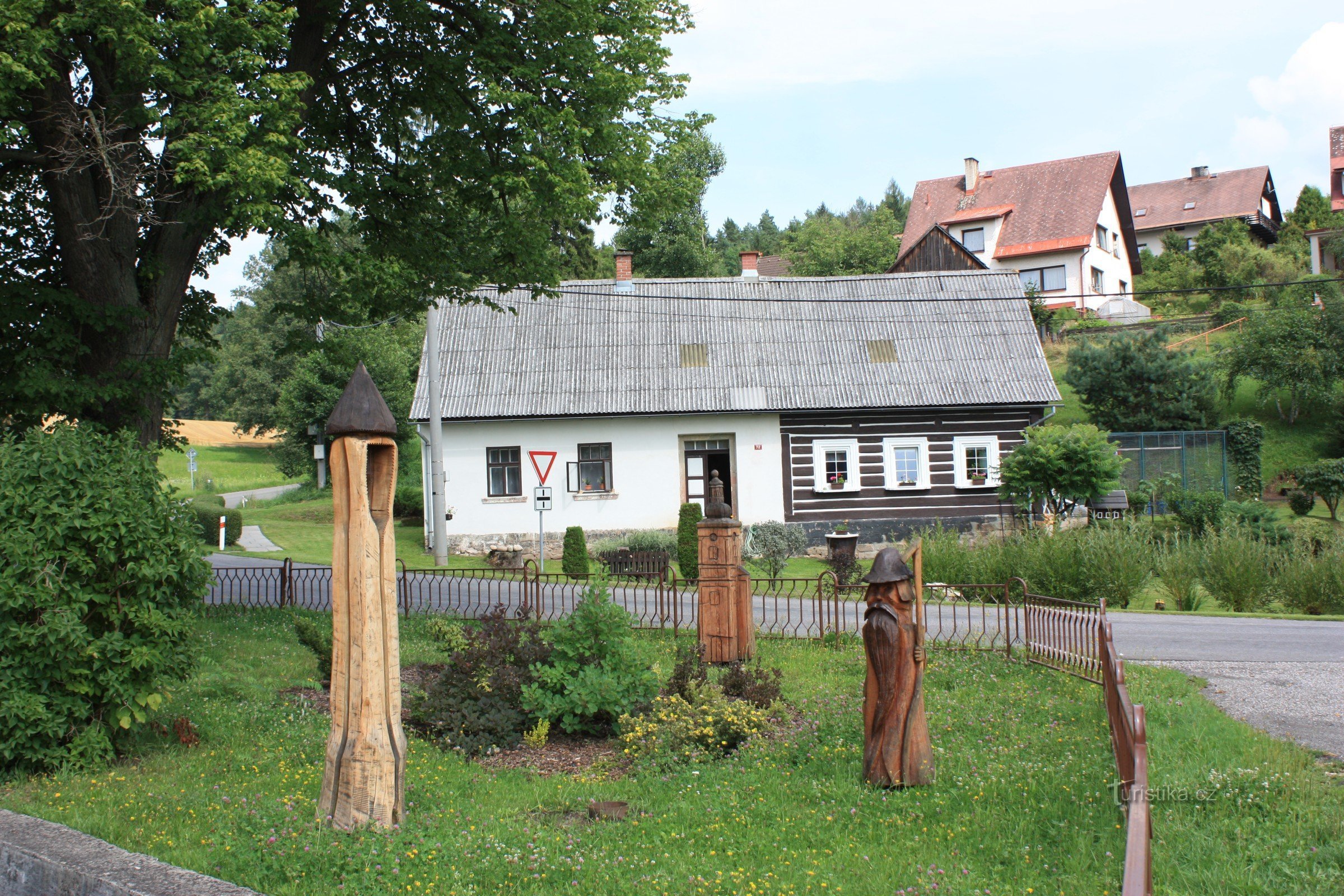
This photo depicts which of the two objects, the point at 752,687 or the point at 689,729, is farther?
the point at 752,687

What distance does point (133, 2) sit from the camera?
29.6 ft

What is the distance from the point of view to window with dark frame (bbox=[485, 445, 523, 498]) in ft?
83.6

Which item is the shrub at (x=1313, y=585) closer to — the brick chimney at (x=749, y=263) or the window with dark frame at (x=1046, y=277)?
the brick chimney at (x=749, y=263)

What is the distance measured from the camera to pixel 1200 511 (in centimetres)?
2280

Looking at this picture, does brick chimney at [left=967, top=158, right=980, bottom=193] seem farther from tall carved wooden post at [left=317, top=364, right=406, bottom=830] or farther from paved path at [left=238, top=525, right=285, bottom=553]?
tall carved wooden post at [left=317, top=364, right=406, bottom=830]

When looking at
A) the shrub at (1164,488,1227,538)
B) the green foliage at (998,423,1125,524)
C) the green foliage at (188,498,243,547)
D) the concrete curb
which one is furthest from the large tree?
the shrub at (1164,488,1227,538)

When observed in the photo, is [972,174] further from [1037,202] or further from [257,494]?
[257,494]

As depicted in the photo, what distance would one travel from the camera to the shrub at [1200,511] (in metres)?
22.5

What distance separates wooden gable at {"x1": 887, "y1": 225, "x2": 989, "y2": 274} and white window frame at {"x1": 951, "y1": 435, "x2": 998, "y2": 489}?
17375 mm

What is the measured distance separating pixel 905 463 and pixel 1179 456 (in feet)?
32.4

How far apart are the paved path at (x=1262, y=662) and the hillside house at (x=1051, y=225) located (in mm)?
31260

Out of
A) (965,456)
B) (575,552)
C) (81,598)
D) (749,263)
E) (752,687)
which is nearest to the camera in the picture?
(81,598)

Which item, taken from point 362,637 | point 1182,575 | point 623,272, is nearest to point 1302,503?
point 1182,575

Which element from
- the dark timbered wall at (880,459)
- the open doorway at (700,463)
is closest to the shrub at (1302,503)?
the dark timbered wall at (880,459)
